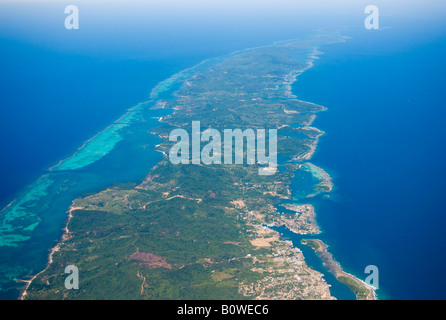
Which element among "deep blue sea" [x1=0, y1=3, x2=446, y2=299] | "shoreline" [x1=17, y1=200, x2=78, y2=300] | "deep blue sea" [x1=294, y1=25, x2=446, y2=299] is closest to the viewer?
"shoreline" [x1=17, y1=200, x2=78, y2=300]

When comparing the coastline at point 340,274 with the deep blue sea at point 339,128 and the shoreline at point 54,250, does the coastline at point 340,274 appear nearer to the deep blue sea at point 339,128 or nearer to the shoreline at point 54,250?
the deep blue sea at point 339,128

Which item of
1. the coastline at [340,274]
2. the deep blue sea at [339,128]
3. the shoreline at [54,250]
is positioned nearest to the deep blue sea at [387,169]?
the deep blue sea at [339,128]

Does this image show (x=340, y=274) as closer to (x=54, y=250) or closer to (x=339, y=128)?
(x=54, y=250)

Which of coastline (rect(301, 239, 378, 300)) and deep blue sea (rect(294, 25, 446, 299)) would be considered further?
deep blue sea (rect(294, 25, 446, 299))

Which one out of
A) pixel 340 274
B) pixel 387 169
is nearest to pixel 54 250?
pixel 340 274

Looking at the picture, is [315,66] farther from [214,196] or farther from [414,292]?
[414,292]

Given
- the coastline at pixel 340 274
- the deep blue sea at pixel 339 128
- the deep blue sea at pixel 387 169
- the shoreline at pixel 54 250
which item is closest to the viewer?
the shoreline at pixel 54 250

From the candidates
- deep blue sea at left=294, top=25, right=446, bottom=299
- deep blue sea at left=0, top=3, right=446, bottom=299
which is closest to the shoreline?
deep blue sea at left=0, top=3, right=446, bottom=299

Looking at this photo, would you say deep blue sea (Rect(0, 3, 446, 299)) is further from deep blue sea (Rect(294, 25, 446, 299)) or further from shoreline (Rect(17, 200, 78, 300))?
shoreline (Rect(17, 200, 78, 300))

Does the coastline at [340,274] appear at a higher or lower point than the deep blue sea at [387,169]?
lower
